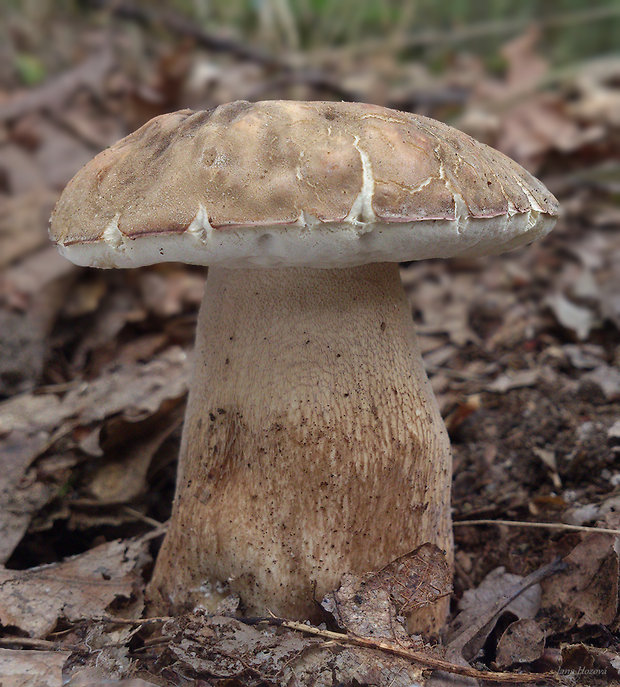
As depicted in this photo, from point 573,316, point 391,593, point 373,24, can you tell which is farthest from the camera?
point 373,24

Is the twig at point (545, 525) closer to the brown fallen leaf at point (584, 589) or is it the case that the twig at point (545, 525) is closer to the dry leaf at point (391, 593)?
the brown fallen leaf at point (584, 589)

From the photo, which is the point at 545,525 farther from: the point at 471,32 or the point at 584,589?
the point at 471,32

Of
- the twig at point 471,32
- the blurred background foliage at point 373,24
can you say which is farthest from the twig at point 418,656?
the twig at point 471,32

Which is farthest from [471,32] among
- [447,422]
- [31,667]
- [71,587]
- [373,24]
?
[31,667]

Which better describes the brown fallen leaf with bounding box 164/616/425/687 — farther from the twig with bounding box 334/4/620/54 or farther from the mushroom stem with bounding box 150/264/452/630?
the twig with bounding box 334/4/620/54

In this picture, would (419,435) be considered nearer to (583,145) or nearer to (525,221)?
(525,221)
